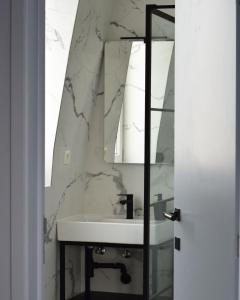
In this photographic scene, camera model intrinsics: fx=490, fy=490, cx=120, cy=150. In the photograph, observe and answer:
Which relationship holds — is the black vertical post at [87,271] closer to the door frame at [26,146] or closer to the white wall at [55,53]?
the white wall at [55,53]

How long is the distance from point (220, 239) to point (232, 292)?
0.21m

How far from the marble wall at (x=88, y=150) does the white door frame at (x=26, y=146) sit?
89.5 inches

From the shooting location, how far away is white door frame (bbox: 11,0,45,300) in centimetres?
120

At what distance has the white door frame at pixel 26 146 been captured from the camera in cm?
120

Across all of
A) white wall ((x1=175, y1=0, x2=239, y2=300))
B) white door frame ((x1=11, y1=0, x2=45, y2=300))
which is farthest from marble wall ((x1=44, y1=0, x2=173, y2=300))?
white door frame ((x1=11, y1=0, x2=45, y2=300))

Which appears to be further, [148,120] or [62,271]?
[62,271]

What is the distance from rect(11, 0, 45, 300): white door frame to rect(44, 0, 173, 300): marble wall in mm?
2273

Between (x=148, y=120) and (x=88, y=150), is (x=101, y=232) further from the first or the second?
(x=148, y=120)

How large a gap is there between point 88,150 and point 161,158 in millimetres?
1076

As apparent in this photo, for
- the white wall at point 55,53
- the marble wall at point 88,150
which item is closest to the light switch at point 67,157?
the marble wall at point 88,150

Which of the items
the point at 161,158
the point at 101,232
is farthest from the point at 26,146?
the point at 101,232

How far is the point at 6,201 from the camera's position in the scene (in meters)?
1.21

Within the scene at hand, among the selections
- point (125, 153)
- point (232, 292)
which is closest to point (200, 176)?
point (232, 292)

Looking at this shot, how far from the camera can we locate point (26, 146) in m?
1.21
